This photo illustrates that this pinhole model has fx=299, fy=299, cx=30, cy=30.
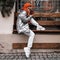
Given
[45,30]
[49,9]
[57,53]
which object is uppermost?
[49,9]

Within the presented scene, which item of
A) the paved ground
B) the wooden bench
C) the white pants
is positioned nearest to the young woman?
the white pants

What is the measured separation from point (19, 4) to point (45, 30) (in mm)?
1305

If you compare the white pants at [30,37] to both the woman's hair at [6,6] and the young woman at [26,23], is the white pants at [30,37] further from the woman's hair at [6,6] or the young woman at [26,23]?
the woman's hair at [6,6]

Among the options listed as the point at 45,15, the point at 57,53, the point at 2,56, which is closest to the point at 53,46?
the point at 57,53

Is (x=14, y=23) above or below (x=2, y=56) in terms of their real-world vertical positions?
above

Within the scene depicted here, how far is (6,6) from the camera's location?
10.0m

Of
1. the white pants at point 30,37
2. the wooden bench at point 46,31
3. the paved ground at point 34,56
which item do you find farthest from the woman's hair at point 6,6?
the paved ground at point 34,56

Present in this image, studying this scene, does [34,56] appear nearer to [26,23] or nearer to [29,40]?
[29,40]

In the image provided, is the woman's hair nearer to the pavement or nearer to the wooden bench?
the wooden bench

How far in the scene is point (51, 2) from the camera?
10617 mm

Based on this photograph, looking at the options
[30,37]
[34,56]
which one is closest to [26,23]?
[30,37]

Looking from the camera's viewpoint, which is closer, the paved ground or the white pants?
the paved ground

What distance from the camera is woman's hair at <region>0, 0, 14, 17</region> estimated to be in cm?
995

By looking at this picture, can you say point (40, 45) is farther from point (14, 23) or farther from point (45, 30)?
point (14, 23)
